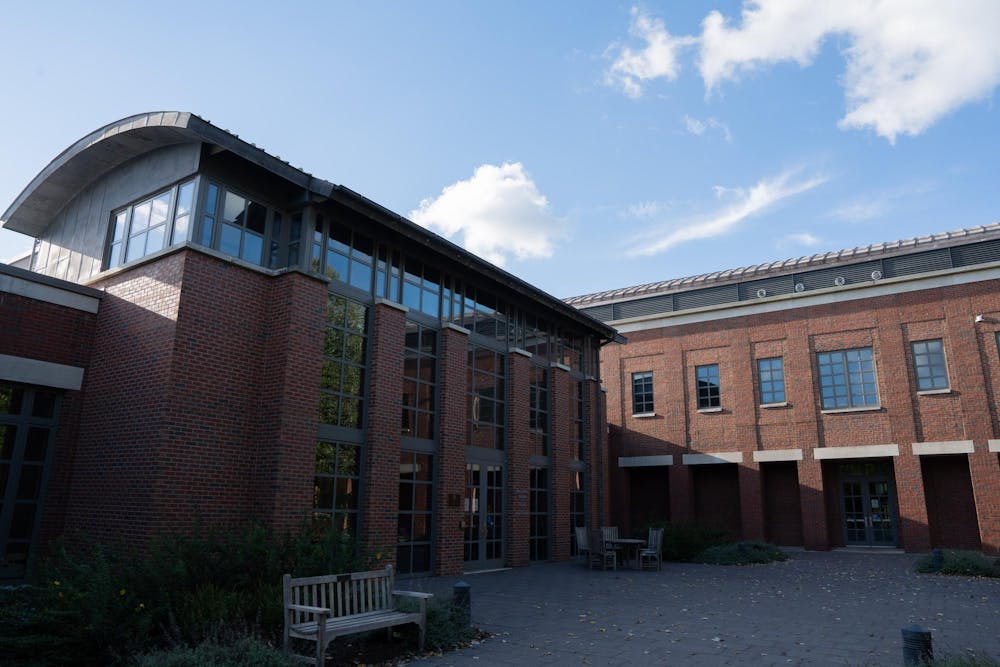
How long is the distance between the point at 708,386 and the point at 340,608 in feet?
65.4

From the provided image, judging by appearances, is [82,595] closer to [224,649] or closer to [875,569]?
[224,649]

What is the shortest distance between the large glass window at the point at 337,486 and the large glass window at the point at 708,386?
15709 millimetres

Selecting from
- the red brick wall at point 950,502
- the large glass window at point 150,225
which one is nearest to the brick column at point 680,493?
the red brick wall at point 950,502

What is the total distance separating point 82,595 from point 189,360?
439cm

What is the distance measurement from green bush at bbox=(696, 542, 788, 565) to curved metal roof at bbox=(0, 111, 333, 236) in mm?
13544

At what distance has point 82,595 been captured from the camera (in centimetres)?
668

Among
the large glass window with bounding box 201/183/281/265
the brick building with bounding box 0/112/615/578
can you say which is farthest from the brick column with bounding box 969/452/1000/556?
the large glass window with bounding box 201/183/281/265

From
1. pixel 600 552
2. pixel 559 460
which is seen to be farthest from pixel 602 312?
pixel 600 552

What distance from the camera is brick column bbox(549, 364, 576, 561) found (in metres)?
18.7

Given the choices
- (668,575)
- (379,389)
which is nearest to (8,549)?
(379,389)

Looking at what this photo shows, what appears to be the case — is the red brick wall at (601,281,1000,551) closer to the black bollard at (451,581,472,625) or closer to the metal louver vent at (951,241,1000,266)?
the metal louver vent at (951,241,1000,266)

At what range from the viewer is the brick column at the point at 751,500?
915 inches

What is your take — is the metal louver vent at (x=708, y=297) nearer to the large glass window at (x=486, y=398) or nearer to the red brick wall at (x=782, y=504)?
the red brick wall at (x=782, y=504)

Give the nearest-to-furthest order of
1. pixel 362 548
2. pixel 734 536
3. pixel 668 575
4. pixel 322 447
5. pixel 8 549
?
pixel 8 549 < pixel 362 548 < pixel 322 447 < pixel 668 575 < pixel 734 536
